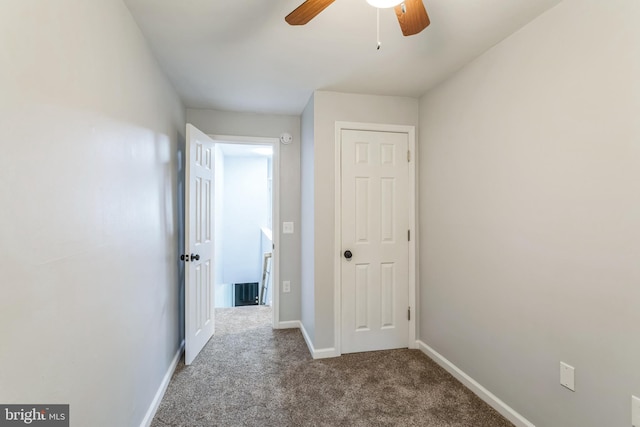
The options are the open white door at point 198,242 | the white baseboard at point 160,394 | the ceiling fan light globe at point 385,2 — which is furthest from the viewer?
the open white door at point 198,242

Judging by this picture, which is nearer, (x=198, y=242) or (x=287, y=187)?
(x=198, y=242)

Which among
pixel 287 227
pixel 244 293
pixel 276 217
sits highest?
pixel 276 217

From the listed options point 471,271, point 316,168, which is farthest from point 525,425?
point 316,168

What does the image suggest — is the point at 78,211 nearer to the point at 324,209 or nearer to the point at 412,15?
the point at 412,15

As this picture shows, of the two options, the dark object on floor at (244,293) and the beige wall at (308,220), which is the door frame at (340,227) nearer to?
the beige wall at (308,220)

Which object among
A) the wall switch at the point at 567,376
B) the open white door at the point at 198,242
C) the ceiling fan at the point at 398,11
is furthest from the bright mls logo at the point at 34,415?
the wall switch at the point at 567,376

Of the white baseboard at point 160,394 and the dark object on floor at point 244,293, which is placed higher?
the white baseboard at point 160,394

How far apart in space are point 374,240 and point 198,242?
1.61 m

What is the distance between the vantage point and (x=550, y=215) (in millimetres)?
1564

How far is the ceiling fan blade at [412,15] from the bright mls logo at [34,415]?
1.89 meters

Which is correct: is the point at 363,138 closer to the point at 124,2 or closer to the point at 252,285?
the point at 124,2

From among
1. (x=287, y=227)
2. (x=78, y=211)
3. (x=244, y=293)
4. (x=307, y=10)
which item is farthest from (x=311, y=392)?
(x=244, y=293)

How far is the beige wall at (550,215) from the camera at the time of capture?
1266mm

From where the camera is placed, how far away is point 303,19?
4.28 ft
